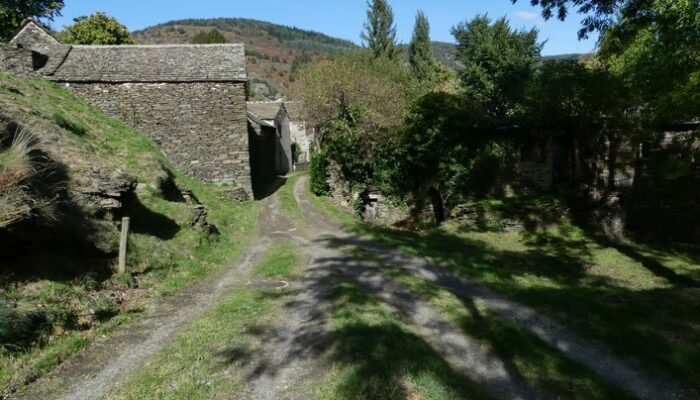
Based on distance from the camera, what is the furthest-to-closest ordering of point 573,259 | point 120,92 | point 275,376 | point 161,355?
point 120,92 → point 573,259 → point 161,355 → point 275,376

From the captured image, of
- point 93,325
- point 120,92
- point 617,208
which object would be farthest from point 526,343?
point 120,92

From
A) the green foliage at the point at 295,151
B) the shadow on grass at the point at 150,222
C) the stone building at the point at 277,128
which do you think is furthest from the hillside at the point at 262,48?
the shadow on grass at the point at 150,222

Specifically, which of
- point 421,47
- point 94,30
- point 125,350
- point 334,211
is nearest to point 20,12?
point 94,30

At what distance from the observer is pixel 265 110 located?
44719mm

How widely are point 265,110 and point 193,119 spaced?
813 inches

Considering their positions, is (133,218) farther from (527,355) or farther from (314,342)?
(527,355)

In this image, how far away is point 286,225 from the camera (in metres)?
20.4

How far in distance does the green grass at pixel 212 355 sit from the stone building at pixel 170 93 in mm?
15363

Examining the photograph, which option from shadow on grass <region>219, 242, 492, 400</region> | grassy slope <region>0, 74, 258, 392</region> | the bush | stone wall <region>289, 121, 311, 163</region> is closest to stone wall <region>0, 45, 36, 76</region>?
grassy slope <region>0, 74, 258, 392</region>

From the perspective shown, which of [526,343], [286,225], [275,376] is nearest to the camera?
[275,376]

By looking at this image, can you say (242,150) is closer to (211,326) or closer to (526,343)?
(211,326)

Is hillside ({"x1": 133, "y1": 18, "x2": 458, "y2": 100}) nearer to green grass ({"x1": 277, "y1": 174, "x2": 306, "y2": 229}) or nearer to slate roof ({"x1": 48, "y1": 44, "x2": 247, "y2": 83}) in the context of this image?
green grass ({"x1": 277, "y1": 174, "x2": 306, "y2": 229})

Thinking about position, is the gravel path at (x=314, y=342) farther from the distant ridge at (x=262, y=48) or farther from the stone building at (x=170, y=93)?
the distant ridge at (x=262, y=48)

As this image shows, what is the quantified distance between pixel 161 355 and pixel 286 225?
12.8 meters
